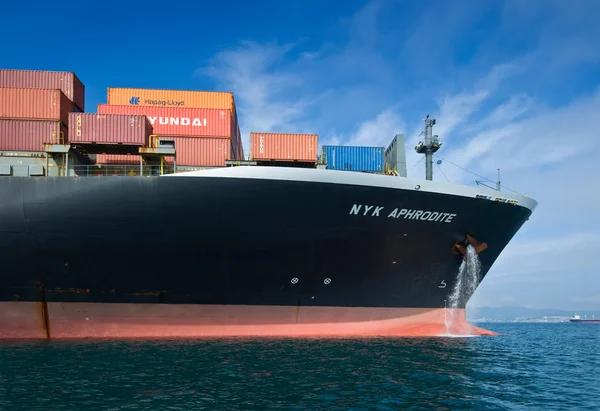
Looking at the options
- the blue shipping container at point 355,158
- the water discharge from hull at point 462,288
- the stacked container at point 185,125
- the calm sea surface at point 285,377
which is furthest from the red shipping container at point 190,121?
the water discharge from hull at point 462,288

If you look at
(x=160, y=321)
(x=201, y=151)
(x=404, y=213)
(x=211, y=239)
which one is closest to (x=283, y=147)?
(x=201, y=151)

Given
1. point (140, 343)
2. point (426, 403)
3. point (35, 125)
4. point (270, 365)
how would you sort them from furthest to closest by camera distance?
point (35, 125) → point (140, 343) → point (270, 365) → point (426, 403)

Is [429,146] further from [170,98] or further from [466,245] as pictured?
[170,98]

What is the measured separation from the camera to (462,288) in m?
25.8

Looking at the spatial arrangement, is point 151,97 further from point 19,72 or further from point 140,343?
point 140,343

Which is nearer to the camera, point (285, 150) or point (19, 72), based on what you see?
point (285, 150)

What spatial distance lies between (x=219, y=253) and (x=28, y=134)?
41.2 feet

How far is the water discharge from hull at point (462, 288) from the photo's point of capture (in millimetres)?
25062

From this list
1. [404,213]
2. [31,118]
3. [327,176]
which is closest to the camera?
[327,176]

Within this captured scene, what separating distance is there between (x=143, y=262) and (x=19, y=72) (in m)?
15.2

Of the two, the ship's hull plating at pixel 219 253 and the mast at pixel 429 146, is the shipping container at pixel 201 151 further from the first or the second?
the mast at pixel 429 146

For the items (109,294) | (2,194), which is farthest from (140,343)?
(2,194)

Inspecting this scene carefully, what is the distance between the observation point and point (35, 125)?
81.9 feet

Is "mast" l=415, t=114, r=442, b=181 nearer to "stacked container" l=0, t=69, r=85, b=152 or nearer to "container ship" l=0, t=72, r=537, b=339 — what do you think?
"container ship" l=0, t=72, r=537, b=339
